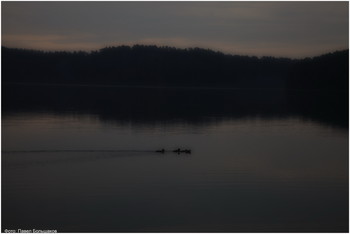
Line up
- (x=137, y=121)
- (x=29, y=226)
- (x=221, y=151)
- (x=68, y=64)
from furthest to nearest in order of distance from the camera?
(x=68, y=64)
(x=137, y=121)
(x=221, y=151)
(x=29, y=226)

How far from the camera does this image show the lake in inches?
492

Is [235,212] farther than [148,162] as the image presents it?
No

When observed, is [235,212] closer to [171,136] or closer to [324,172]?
[324,172]

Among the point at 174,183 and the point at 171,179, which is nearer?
the point at 174,183

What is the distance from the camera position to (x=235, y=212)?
43.0ft

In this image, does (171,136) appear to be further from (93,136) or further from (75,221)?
(75,221)

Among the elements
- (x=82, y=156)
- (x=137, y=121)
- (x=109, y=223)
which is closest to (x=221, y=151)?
(x=82, y=156)

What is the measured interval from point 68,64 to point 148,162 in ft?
458

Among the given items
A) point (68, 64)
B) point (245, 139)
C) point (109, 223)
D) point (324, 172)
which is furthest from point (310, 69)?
point (109, 223)

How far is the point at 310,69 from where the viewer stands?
4178 inches

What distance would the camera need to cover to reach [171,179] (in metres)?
16.5

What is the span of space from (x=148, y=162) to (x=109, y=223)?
7032mm

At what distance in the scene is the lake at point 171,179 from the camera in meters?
12.5

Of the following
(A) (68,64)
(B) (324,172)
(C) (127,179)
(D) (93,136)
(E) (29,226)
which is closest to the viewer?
(E) (29,226)
